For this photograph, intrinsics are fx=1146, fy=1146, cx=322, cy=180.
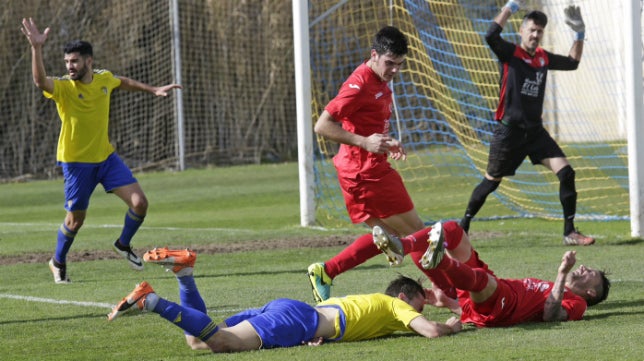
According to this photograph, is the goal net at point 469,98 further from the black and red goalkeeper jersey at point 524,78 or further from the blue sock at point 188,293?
the blue sock at point 188,293

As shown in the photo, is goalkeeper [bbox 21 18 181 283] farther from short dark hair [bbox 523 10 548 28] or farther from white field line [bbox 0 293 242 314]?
short dark hair [bbox 523 10 548 28]

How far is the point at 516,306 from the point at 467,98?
34.3 feet

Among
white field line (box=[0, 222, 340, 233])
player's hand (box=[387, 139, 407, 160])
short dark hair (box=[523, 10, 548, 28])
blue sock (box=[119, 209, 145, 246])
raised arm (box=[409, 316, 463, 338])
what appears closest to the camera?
raised arm (box=[409, 316, 463, 338])

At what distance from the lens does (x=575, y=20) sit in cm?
1154

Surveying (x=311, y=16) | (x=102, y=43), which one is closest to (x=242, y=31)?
(x=102, y=43)

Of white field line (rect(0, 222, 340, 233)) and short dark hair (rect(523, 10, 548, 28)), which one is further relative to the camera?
white field line (rect(0, 222, 340, 233))

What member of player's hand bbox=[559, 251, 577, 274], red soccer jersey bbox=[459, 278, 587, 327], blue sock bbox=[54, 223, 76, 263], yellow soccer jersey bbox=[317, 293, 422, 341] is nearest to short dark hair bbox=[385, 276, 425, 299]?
yellow soccer jersey bbox=[317, 293, 422, 341]

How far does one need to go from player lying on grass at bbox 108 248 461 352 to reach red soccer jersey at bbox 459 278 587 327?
314 millimetres

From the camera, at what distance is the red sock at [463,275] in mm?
6875

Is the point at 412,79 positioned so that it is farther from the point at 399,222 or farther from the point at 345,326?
the point at 345,326

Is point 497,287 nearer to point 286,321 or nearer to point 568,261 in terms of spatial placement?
point 568,261

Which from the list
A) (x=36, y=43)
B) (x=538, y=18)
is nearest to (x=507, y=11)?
(x=538, y=18)

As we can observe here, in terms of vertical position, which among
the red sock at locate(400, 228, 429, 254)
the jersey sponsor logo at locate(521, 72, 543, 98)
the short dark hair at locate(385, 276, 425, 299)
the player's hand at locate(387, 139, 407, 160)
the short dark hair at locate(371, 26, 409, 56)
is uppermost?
the short dark hair at locate(371, 26, 409, 56)

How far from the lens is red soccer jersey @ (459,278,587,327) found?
7125 millimetres
